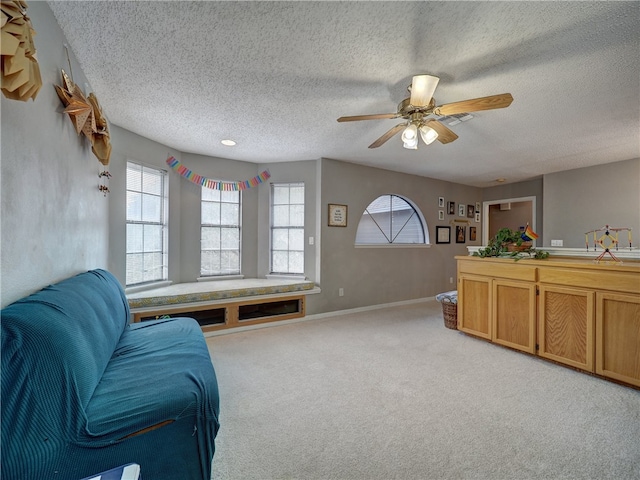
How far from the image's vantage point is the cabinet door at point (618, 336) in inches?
86.0

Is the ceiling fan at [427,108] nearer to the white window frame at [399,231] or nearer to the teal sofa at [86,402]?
the teal sofa at [86,402]

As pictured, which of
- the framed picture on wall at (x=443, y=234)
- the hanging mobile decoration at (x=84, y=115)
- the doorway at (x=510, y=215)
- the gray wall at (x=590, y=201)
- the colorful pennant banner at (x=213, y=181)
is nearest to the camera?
the hanging mobile decoration at (x=84, y=115)

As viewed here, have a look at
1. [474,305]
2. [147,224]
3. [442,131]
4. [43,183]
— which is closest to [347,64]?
[442,131]

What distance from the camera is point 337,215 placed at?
14.5ft

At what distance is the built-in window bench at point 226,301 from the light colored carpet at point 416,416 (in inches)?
24.9

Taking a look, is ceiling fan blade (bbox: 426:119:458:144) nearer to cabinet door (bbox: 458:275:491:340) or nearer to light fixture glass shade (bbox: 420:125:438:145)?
light fixture glass shade (bbox: 420:125:438:145)

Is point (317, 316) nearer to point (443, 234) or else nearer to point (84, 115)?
point (443, 234)

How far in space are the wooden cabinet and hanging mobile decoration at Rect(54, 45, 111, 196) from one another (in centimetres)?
379

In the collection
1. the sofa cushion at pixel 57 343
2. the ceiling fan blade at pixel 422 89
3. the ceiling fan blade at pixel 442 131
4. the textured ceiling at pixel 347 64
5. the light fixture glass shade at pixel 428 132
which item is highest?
the textured ceiling at pixel 347 64

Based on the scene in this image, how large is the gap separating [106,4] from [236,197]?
3.03 metres

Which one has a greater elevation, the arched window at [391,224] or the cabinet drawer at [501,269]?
the arched window at [391,224]

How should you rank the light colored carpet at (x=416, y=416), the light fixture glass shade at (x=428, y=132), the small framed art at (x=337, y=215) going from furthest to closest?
the small framed art at (x=337, y=215)
the light fixture glass shade at (x=428, y=132)
the light colored carpet at (x=416, y=416)

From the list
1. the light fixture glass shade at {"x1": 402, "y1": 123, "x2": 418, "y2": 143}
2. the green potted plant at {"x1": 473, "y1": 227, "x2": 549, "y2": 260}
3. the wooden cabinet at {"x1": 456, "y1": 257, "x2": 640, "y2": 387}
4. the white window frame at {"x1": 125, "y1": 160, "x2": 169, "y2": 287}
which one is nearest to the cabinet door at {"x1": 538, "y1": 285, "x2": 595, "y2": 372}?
the wooden cabinet at {"x1": 456, "y1": 257, "x2": 640, "y2": 387}

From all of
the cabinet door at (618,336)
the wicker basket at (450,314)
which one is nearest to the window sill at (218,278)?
the wicker basket at (450,314)
